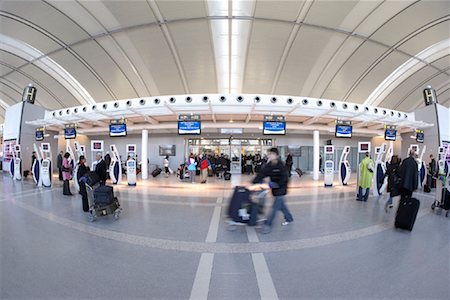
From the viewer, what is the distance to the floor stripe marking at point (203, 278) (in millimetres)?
2018

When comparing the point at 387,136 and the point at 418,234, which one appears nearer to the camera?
the point at 418,234

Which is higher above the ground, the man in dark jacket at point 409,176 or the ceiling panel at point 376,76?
the ceiling panel at point 376,76

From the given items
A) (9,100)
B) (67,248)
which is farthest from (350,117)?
(9,100)

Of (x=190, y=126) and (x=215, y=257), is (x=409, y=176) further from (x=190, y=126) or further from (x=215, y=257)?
(x=190, y=126)

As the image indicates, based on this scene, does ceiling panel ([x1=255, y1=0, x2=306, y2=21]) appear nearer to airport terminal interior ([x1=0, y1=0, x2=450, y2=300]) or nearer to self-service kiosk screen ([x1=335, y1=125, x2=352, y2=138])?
airport terminal interior ([x1=0, y1=0, x2=450, y2=300])

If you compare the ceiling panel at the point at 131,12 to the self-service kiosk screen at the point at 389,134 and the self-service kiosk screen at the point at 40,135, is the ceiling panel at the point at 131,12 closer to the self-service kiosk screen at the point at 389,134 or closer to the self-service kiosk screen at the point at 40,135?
the self-service kiosk screen at the point at 40,135

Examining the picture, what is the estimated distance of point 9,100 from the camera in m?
21.4

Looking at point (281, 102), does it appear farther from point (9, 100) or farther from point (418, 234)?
point (9, 100)

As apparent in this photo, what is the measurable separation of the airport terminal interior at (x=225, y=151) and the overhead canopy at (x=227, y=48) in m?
0.10

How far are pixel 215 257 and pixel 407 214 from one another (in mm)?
4041

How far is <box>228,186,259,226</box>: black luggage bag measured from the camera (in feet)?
Result: 12.5

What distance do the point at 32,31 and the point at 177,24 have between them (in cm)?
923

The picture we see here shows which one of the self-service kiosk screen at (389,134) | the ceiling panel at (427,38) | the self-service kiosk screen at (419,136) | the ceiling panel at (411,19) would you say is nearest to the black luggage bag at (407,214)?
the self-service kiosk screen at (389,134)

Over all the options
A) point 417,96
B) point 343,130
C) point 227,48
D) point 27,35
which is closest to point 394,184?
point 343,130
